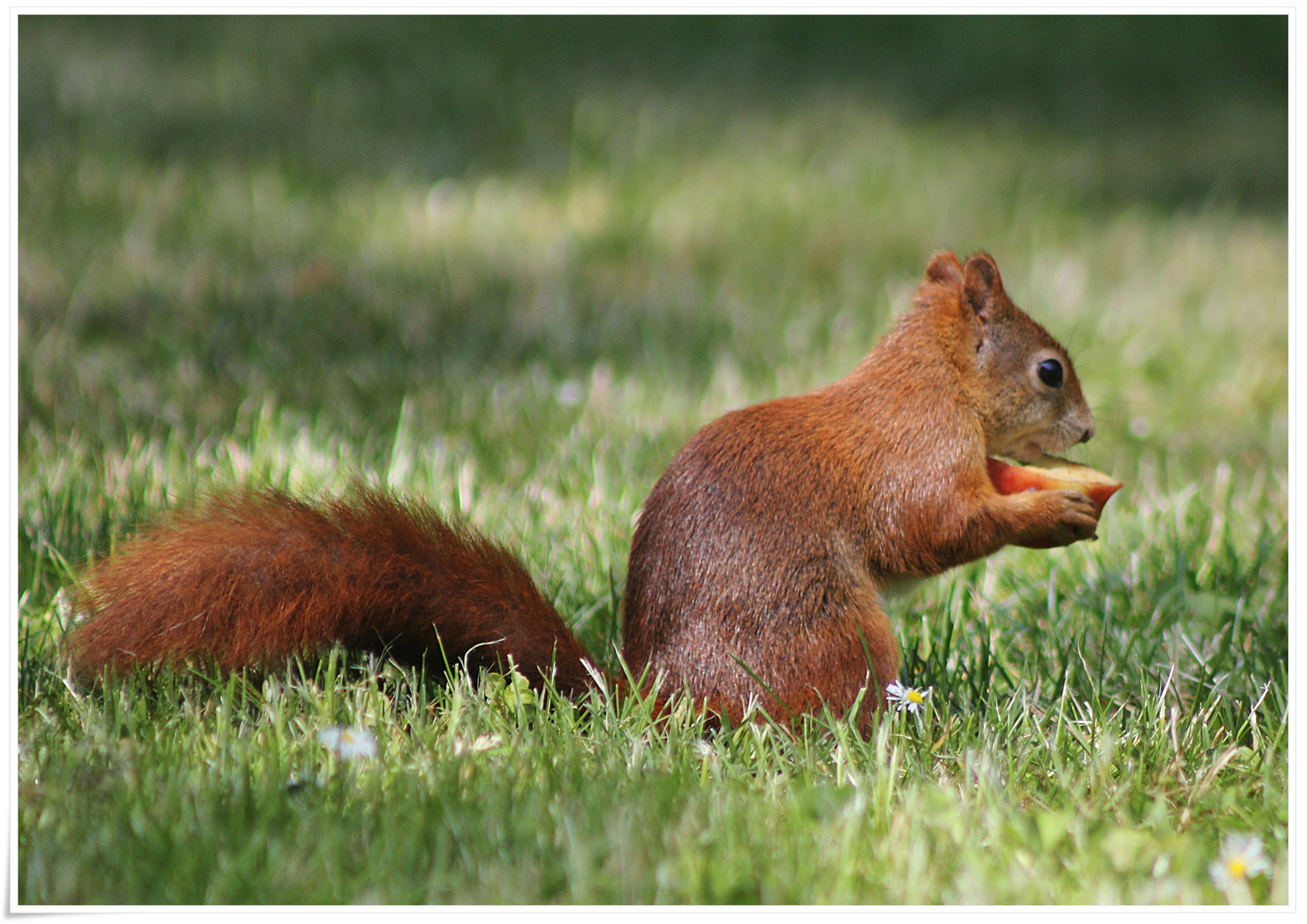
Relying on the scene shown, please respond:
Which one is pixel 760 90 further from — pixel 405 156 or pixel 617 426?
pixel 617 426

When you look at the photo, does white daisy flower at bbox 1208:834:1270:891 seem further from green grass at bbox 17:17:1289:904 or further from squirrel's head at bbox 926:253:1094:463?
squirrel's head at bbox 926:253:1094:463

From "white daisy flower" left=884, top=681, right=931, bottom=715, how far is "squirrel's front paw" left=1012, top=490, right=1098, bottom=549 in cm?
27

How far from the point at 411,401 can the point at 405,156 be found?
6.22ft

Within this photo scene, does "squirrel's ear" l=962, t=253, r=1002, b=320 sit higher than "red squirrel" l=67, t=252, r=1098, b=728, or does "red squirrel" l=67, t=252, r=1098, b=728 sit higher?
"squirrel's ear" l=962, t=253, r=1002, b=320

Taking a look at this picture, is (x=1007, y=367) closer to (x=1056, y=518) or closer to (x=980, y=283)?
(x=980, y=283)

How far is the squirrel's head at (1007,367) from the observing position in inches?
81.3

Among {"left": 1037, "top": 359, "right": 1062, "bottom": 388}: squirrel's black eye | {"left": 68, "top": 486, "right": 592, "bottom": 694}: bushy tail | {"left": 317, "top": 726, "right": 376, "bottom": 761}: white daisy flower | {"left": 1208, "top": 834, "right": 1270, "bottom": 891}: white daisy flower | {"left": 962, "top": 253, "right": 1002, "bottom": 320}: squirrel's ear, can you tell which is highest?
{"left": 962, "top": 253, "right": 1002, "bottom": 320}: squirrel's ear

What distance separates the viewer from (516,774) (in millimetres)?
1537

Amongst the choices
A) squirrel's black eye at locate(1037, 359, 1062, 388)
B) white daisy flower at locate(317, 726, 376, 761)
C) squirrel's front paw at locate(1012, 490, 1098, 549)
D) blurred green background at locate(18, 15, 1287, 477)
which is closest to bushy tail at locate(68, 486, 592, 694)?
white daisy flower at locate(317, 726, 376, 761)

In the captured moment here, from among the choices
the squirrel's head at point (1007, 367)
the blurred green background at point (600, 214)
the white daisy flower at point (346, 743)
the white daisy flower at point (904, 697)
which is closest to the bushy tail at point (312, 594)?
the white daisy flower at point (346, 743)

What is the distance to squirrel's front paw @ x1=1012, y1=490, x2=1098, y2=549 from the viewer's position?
1868 millimetres

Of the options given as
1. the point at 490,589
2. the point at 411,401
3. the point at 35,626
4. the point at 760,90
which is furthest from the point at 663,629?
the point at 760,90

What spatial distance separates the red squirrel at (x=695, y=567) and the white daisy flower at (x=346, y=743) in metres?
0.13

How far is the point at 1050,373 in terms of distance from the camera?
6.97 ft
